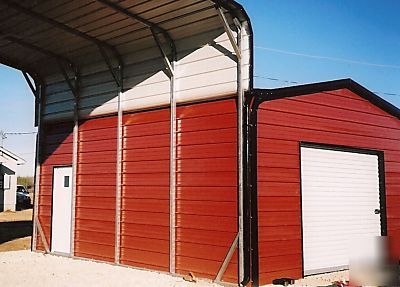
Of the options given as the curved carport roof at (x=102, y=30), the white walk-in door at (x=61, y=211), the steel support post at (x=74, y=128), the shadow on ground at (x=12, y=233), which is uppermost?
the curved carport roof at (x=102, y=30)

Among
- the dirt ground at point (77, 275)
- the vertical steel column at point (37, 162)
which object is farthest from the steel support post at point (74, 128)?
the vertical steel column at point (37, 162)

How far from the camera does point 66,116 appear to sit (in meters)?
11.0

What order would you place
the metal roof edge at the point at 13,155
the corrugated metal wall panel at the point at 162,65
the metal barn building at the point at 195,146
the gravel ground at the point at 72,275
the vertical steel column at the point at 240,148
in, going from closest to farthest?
1. the vertical steel column at the point at 240,148
2. the metal barn building at the point at 195,146
3. the gravel ground at the point at 72,275
4. the corrugated metal wall panel at the point at 162,65
5. the metal roof edge at the point at 13,155

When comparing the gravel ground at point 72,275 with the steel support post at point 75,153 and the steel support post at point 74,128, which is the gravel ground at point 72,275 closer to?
the steel support post at point 75,153

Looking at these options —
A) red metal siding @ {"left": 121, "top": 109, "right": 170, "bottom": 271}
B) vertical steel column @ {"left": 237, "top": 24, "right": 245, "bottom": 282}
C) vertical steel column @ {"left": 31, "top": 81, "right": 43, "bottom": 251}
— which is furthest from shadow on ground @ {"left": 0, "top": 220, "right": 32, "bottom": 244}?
vertical steel column @ {"left": 237, "top": 24, "right": 245, "bottom": 282}

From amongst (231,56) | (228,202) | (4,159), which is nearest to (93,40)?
(231,56)

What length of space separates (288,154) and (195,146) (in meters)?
1.66

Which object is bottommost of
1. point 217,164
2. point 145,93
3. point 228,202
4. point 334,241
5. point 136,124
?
point 334,241

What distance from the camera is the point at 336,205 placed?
28.1 ft

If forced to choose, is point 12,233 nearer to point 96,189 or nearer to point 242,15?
point 96,189

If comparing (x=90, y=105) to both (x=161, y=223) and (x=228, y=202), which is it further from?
(x=228, y=202)

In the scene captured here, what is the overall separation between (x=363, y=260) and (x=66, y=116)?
753 centimetres

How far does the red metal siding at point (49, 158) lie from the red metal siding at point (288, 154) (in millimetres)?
5446

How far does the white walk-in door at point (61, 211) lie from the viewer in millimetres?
10617
